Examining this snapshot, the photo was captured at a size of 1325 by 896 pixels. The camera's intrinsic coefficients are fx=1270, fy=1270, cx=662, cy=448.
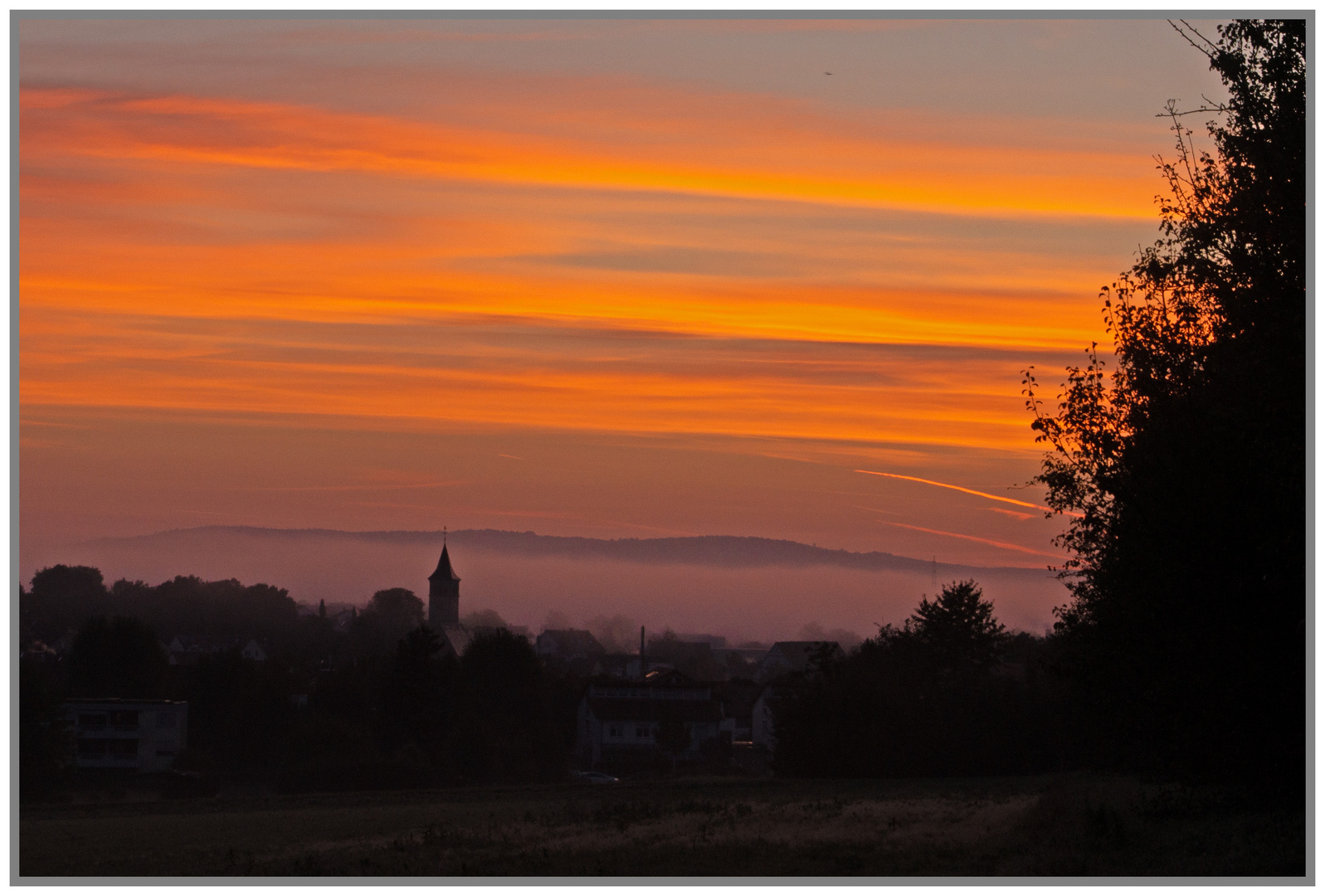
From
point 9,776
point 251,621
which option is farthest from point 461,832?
point 251,621

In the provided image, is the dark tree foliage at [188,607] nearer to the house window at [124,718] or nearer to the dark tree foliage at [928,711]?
the house window at [124,718]

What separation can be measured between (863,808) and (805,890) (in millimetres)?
→ 19948

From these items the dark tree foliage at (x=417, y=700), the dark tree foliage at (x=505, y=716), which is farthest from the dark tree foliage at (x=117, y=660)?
the dark tree foliage at (x=505, y=716)

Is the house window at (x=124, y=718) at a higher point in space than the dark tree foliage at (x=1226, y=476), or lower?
lower

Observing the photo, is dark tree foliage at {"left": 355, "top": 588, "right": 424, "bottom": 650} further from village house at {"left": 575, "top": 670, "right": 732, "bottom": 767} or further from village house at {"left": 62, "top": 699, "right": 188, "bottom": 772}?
village house at {"left": 62, "top": 699, "right": 188, "bottom": 772}

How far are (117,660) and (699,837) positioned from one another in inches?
2981

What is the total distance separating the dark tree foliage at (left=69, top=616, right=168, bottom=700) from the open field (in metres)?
46.6

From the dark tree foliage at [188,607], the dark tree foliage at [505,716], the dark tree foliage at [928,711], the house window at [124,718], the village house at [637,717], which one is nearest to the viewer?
the dark tree foliage at [928,711]

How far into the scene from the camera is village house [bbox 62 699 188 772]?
75562 millimetres

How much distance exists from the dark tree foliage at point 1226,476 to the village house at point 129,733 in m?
67.4

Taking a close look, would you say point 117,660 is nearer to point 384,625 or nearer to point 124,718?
point 124,718

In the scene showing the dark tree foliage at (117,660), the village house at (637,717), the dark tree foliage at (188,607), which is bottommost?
the village house at (637,717)

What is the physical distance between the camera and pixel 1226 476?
19156mm

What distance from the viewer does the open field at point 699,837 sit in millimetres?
21234
